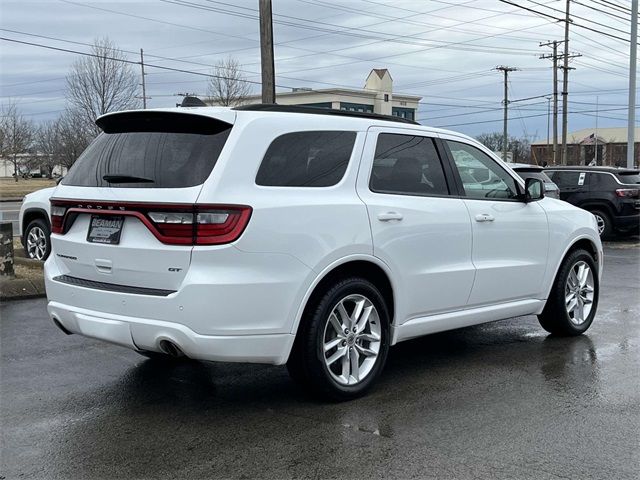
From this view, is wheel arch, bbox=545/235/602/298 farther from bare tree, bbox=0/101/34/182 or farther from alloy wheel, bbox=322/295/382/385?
bare tree, bbox=0/101/34/182

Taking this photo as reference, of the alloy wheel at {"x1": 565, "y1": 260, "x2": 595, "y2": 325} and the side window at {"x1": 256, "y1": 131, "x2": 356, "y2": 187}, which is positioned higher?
the side window at {"x1": 256, "y1": 131, "x2": 356, "y2": 187}

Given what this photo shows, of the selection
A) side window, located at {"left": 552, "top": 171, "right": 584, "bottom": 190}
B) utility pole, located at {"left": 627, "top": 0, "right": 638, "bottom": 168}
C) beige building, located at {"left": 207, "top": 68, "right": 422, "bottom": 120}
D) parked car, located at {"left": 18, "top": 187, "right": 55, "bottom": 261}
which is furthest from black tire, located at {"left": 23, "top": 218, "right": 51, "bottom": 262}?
beige building, located at {"left": 207, "top": 68, "right": 422, "bottom": 120}

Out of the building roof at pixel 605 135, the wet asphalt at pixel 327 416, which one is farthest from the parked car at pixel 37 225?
the building roof at pixel 605 135

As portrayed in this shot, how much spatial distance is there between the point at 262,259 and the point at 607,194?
47.7 ft

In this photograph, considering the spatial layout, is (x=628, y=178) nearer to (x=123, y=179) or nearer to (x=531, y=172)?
(x=531, y=172)

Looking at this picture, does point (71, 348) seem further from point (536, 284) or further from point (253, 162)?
point (536, 284)

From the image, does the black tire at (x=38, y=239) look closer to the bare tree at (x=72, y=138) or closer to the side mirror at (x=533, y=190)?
the side mirror at (x=533, y=190)

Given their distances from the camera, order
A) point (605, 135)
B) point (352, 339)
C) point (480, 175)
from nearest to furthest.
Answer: point (352, 339) → point (480, 175) → point (605, 135)

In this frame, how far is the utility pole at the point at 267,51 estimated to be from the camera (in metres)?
15.4

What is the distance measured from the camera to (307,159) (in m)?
4.69

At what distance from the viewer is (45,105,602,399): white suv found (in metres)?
4.17

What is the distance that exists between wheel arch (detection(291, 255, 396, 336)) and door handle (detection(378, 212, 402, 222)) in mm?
290

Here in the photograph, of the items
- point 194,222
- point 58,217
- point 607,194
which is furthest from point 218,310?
point 607,194

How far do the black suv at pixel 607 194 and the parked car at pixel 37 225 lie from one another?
39.4ft
